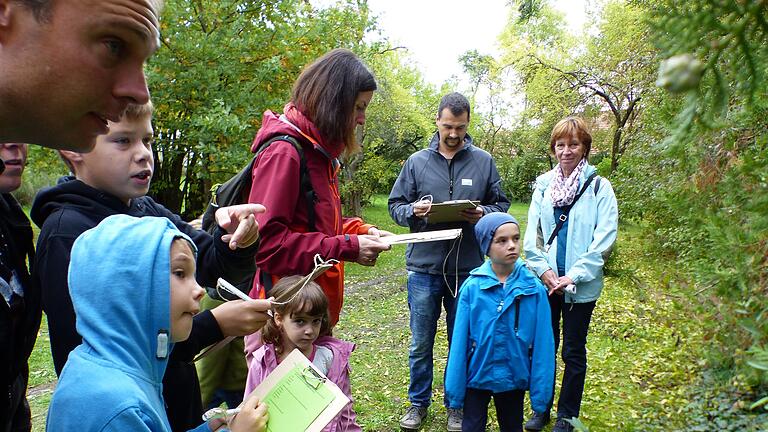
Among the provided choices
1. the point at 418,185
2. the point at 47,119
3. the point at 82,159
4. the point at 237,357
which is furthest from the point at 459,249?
the point at 47,119

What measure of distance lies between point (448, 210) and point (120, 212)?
2.29m

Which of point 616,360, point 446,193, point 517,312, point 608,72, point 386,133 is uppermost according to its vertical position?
point 608,72

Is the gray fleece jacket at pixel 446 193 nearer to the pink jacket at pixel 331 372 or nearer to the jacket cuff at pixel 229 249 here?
the pink jacket at pixel 331 372

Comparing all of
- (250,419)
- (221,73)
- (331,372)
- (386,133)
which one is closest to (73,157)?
(250,419)

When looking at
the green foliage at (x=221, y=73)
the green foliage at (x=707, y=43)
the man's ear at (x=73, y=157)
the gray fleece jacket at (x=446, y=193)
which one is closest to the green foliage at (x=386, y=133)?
the green foliage at (x=221, y=73)

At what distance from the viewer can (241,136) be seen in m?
8.00

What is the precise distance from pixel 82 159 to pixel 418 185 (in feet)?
8.90

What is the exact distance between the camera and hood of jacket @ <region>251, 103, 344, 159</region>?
2629mm

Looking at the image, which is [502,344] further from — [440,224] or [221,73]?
[221,73]

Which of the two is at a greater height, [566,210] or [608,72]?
[608,72]

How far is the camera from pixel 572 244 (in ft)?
12.2

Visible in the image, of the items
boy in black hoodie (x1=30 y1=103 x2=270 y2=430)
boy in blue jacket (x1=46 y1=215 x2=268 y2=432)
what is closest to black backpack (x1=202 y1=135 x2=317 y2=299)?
boy in black hoodie (x1=30 y1=103 x2=270 y2=430)

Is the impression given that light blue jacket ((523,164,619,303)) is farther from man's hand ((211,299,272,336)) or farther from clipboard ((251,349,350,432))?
man's hand ((211,299,272,336))

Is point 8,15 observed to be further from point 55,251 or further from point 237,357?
point 237,357
